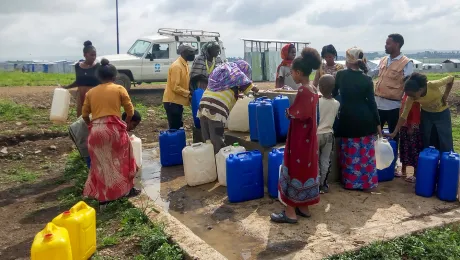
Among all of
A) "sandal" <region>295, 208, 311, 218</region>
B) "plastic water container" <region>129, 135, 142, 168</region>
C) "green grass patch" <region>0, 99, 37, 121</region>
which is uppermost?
"green grass patch" <region>0, 99, 37, 121</region>

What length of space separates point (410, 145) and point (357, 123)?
0.96m

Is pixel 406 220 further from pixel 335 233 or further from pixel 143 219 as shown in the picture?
pixel 143 219

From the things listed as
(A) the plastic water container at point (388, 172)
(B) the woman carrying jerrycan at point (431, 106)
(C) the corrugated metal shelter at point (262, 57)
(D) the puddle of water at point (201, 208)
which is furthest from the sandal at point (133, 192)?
(C) the corrugated metal shelter at point (262, 57)

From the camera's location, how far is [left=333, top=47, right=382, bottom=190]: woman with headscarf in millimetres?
4645

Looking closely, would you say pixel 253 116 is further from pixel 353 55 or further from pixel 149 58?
pixel 149 58

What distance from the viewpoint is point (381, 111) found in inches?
213

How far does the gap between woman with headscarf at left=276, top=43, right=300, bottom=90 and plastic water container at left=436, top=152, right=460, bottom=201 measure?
234 cm

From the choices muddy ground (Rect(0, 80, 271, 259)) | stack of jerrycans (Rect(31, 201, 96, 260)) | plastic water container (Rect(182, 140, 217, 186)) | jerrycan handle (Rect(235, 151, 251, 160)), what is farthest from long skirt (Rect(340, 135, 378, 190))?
muddy ground (Rect(0, 80, 271, 259))

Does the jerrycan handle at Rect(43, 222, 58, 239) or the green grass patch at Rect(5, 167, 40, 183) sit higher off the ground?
the jerrycan handle at Rect(43, 222, 58, 239)

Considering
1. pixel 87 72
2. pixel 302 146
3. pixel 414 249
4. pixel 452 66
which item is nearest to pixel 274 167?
pixel 302 146

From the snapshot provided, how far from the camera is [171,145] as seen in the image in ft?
20.2

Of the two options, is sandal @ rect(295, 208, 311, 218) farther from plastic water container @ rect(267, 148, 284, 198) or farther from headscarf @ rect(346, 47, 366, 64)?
headscarf @ rect(346, 47, 366, 64)

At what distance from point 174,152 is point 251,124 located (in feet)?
4.89

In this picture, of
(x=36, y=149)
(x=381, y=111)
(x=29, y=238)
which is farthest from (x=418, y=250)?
(x=36, y=149)
